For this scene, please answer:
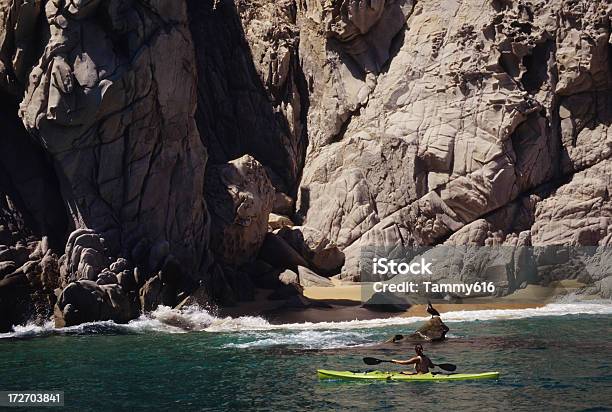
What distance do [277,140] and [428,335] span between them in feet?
67.8

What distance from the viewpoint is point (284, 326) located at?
30.7 m

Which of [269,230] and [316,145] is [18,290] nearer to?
[269,230]

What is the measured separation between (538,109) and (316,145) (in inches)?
431

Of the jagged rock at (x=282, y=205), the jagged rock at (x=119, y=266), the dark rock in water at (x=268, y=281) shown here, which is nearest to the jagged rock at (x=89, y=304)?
the jagged rock at (x=119, y=266)

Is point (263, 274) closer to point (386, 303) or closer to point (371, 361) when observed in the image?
point (386, 303)

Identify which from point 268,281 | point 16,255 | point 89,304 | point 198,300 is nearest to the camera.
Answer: point 89,304

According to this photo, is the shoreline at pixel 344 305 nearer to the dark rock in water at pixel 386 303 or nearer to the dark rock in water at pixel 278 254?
the dark rock in water at pixel 386 303

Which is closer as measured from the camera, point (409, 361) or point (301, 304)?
point (409, 361)

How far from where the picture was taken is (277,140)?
45000 mm

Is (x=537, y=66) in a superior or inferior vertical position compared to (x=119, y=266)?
superior

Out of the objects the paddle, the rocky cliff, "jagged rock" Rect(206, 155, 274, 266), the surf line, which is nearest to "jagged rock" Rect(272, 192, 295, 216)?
the rocky cliff

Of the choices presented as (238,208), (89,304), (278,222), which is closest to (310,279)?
(238,208)

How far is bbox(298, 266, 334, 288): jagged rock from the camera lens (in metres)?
37.5

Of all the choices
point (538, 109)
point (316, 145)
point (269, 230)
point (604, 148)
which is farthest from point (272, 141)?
point (604, 148)
